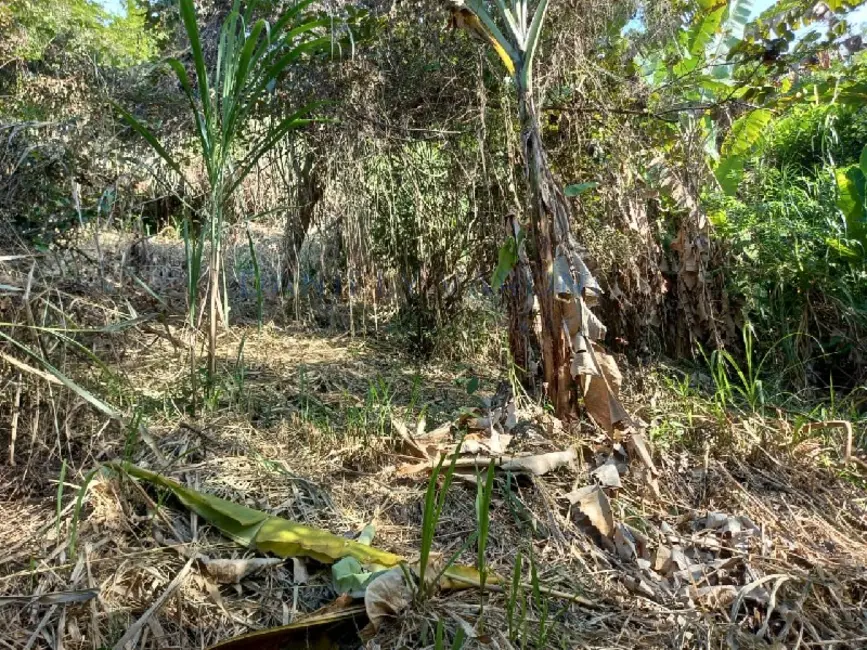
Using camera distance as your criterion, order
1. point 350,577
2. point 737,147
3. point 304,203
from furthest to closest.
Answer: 1. point 737,147
2. point 304,203
3. point 350,577

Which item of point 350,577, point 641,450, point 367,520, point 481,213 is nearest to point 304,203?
point 481,213

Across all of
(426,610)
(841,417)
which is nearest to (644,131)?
(841,417)

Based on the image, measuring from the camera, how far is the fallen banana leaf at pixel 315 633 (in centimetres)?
128

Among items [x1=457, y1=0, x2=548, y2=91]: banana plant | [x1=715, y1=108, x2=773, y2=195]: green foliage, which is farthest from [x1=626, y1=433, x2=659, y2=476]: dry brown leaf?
[x1=715, y1=108, x2=773, y2=195]: green foliage

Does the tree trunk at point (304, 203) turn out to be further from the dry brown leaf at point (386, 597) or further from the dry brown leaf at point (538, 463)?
the dry brown leaf at point (386, 597)

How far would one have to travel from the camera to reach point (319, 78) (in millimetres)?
3242

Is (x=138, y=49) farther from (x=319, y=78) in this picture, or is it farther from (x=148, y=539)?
(x=148, y=539)

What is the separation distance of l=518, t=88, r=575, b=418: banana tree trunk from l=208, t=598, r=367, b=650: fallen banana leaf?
1.21 m

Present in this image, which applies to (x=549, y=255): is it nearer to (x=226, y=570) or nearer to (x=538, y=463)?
(x=538, y=463)

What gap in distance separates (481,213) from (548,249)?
105 centimetres

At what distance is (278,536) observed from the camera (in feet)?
5.20

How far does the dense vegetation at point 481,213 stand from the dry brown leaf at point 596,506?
Result: 1.23ft

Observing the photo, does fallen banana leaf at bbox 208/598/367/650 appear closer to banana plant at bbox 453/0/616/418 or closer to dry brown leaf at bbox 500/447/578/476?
dry brown leaf at bbox 500/447/578/476

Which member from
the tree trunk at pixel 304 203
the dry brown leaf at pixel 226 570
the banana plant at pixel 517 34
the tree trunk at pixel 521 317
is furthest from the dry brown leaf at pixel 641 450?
the tree trunk at pixel 304 203
